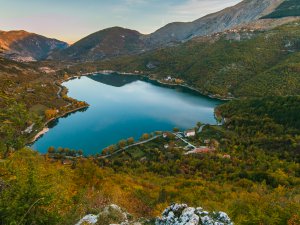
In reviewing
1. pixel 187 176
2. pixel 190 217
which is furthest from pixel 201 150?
pixel 190 217

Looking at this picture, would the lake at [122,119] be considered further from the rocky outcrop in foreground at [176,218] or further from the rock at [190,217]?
the rock at [190,217]

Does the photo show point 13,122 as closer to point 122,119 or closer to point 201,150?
A: point 201,150

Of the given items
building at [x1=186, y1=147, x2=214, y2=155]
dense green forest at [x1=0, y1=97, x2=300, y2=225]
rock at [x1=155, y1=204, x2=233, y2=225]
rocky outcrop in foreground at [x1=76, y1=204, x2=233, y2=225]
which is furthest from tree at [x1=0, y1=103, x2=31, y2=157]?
building at [x1=186, y1=147, x2=214, y2=155]

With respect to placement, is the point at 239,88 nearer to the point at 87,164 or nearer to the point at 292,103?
the point at 292,103

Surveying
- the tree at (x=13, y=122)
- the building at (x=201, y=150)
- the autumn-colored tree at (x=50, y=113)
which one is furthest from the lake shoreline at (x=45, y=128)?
the tree at (x=13, y=122)

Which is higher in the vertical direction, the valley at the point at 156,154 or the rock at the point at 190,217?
the rock at the point at 190,217

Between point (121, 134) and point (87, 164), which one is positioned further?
point (121, 134)

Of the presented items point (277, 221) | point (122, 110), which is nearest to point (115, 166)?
point (277, 221)
